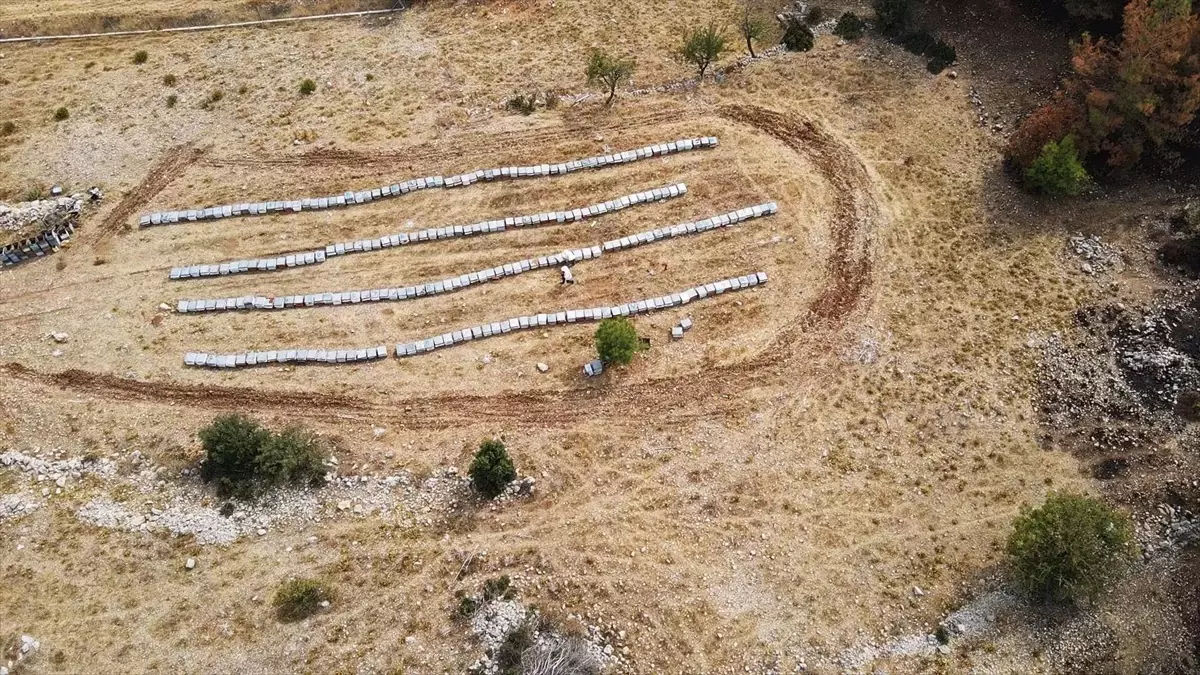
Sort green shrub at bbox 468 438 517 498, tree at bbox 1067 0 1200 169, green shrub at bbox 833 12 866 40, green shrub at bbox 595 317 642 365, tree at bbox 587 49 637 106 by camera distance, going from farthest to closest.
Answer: green shrub at bbox 833 12 866 40 < tree at bbox 587 49 637 106 < tree at bbox 1067 0 1200 169 < green shrub at bbox 595 317 642 365 < green shrub at bbox 468 438 517 498

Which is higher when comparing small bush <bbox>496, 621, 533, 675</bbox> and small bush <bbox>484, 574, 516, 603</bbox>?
small bush <bbox>484, 574, 516, 603</bbox>

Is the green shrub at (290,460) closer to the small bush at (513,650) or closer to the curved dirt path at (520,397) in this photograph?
the curved dirt path at (520,397)

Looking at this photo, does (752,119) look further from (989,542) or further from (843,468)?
(989,542)

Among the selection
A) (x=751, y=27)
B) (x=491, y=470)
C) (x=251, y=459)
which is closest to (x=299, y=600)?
(x=251, y=459)

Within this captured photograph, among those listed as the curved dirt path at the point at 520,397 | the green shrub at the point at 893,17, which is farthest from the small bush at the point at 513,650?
the green shrub at the point at 893,17

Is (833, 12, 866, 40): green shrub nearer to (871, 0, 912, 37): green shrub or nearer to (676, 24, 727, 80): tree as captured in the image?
(871, 0, 912, 37): green shrub

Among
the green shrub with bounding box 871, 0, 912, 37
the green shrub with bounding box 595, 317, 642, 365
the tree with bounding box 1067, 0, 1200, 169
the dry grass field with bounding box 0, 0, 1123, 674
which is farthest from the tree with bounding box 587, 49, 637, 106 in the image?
the tree with bounding box 1067, 0, 1200, 169
